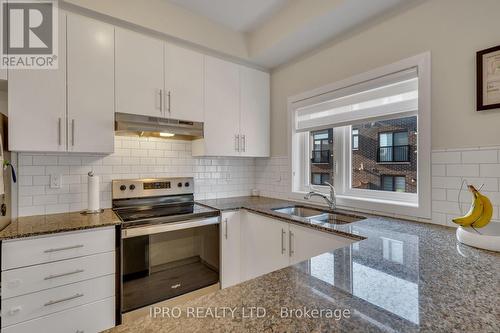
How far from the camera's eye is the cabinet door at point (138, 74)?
1880 mm

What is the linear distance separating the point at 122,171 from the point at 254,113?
1.44m

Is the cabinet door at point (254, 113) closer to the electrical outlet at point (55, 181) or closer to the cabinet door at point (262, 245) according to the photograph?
the cabinet door at point (262, 245)

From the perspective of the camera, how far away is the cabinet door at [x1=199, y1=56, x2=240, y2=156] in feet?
7.69

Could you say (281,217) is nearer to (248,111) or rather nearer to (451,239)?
(451,239)

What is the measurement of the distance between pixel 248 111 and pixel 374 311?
2264mm

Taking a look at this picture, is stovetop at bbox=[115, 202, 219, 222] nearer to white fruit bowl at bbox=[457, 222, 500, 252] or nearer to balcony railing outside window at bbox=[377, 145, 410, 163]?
balcony railing outside window at bbox=[377, 145, 410, 163]

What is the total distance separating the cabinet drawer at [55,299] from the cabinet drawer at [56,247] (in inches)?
7.0

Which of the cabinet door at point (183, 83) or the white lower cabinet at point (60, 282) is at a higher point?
the cabinet door at point (183, 83)

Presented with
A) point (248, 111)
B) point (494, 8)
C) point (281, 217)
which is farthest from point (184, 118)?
point (494, 8)

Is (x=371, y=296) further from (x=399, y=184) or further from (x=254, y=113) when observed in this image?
(x=254, y=113)

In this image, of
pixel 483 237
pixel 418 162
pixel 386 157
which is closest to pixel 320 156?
pixel 386 157

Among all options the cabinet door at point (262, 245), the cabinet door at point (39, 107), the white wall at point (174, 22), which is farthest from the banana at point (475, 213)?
the cabinet door at point (39, 107)

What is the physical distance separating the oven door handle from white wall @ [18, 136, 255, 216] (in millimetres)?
637

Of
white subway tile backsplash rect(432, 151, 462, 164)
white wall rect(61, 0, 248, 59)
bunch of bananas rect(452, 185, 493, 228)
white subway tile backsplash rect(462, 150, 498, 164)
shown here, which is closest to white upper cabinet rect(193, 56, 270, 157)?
white wall rect(61, 0, 248, 59)
